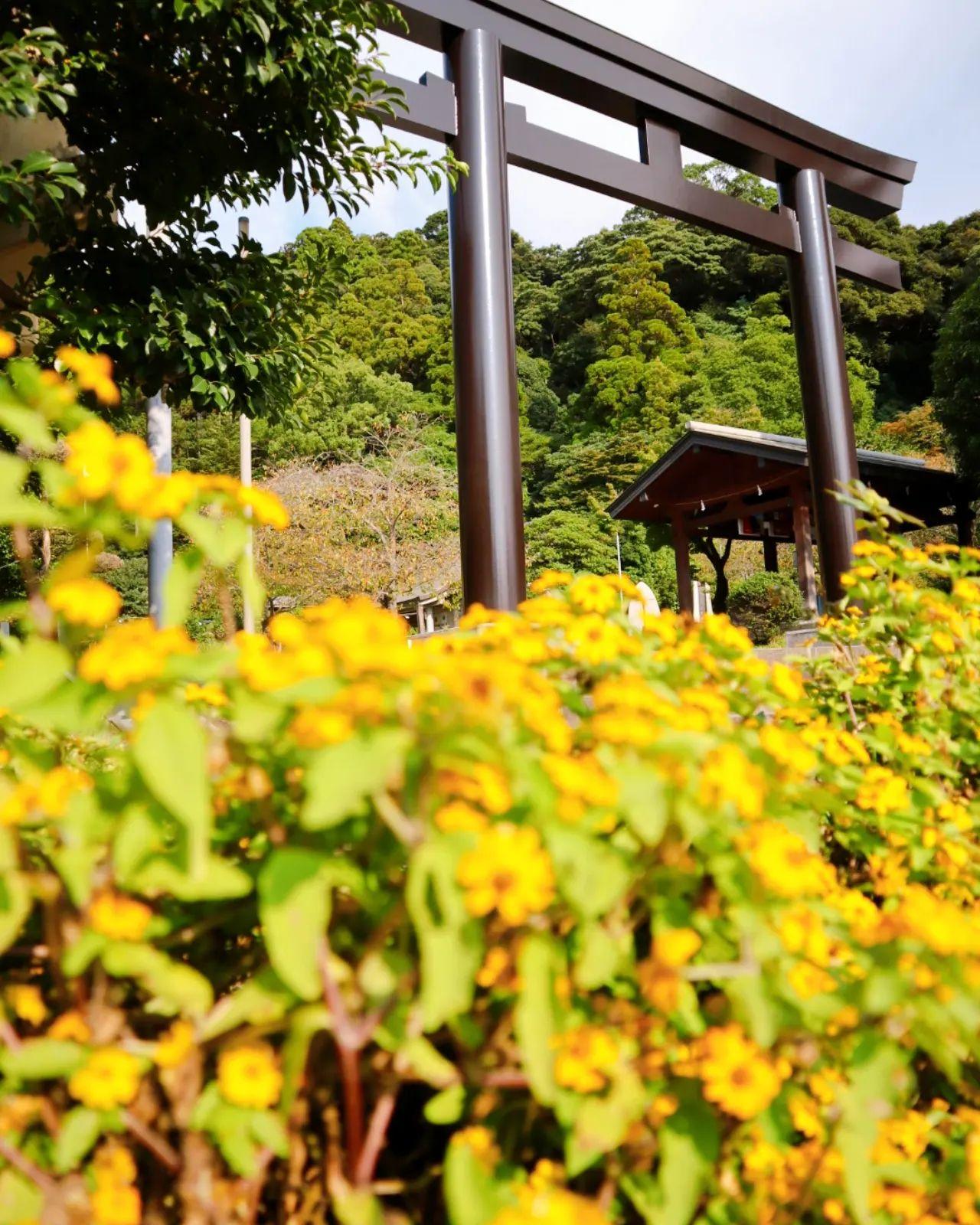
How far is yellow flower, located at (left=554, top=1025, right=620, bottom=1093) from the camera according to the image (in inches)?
22.5

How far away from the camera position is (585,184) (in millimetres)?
4027

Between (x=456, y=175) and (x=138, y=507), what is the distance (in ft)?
9.74

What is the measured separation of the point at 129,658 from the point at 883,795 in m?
0.86

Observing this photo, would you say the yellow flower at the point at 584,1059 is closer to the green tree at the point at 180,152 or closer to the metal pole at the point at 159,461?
the green tree at the point at 180,152

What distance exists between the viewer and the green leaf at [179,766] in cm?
49

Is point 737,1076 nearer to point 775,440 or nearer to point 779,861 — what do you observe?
point 779,861

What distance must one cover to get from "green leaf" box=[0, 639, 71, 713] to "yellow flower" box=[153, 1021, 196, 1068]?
27 centimetres

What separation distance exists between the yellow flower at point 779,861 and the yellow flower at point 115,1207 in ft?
1.63

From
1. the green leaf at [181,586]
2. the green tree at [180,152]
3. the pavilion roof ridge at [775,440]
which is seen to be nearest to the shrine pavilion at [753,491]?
the pavilion roof ridge at [775,440]

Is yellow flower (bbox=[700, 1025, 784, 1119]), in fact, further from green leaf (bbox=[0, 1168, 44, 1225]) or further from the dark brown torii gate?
Answer: the dark brown torii gate

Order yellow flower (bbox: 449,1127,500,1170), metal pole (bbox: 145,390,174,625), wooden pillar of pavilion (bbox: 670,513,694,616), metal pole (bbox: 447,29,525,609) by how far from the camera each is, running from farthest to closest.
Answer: wooden pillar of pavilion (bbox: 670,513,694,616) < metal pole (bbox: 145,390,174,625) < metal pole (bbox: 447,29,525,609) < yellow flower (bbox: 449,1127,500,1170)

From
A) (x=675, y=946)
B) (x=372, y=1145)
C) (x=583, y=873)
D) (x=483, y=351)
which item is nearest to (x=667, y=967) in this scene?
(x=675, y=946)

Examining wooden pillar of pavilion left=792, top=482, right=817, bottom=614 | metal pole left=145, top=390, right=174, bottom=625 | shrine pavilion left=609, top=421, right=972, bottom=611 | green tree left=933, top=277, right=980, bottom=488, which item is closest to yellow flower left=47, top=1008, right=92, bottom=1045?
metal pole left=145, top=390, right=174, bottom=625

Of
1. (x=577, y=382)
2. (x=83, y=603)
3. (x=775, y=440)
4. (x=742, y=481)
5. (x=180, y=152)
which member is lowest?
(x=83, y=603)
